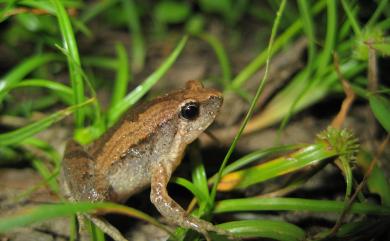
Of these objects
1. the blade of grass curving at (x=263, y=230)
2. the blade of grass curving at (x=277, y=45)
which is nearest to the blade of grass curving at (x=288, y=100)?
the blade of grass curving at (x=277, y=45)

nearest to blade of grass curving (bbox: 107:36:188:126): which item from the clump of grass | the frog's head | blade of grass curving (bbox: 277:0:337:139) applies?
the clump of grass

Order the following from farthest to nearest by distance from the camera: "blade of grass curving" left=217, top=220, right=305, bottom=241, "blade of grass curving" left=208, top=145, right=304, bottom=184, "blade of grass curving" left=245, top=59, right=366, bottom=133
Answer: "blade of grass curving" left=245, top=59, right=366, bottom=133 → "blade of grass curving" left=208, top=145, right=304, bottom=184 → "blade of grass curving" left=217, top=220, right=305, bottom=241

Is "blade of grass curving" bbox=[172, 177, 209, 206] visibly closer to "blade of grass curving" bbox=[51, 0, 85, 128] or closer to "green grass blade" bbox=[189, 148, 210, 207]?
"green grass blade" bbox=[189, 148, 210, 207]

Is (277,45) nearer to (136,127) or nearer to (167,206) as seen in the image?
(136,127)

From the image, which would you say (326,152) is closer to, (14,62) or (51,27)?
(51,27)

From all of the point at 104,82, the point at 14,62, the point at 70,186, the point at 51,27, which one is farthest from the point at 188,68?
the point at 70,186

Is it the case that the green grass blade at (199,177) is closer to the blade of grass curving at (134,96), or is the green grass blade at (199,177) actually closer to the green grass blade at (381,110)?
the blade of grass curving at (134,96)
